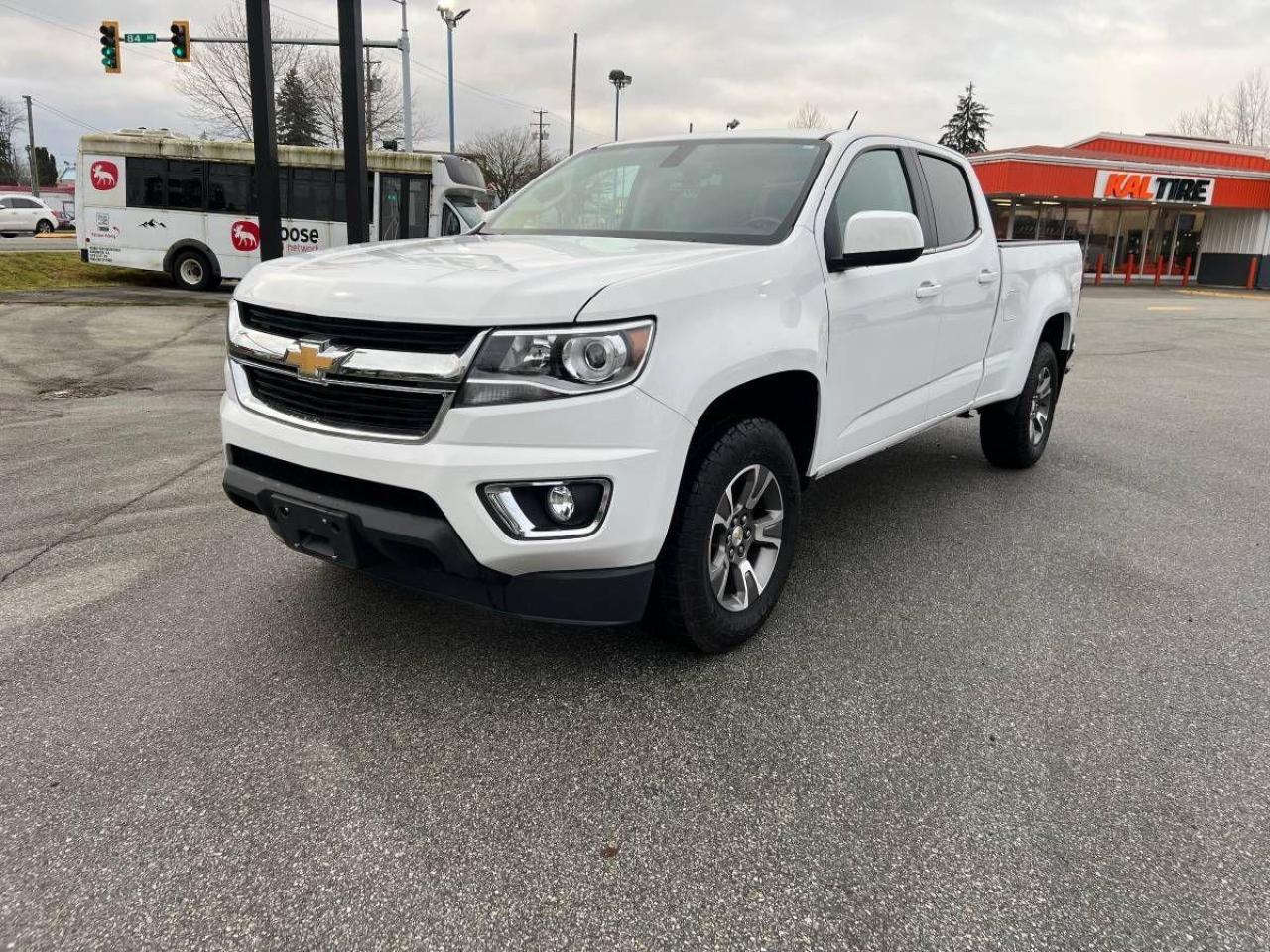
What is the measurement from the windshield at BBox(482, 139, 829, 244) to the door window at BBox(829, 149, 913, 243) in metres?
0.16

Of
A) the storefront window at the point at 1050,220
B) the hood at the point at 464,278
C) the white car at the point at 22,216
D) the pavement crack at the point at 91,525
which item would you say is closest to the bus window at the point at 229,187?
the pavement crack at the point at 91,525

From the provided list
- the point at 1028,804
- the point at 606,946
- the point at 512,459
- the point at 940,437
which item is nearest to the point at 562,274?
the point at 512,459

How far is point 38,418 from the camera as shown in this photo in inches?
270

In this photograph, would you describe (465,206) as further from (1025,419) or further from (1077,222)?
(1077,222)

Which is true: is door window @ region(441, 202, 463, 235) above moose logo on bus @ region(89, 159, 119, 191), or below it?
below

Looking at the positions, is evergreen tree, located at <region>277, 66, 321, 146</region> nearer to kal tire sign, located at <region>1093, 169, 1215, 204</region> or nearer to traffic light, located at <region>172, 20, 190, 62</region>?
traffic light, located at <region>172, 20, 190, 62</region>

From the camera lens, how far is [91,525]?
4453mm

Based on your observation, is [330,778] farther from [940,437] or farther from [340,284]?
[940,437]

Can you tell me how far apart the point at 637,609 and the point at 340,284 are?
133 cm

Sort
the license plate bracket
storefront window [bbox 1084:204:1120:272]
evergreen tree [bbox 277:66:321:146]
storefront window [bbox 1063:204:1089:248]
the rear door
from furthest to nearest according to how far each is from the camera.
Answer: evergreen tree [bbox 277:66:321:146] < storefront window [bbox 1084:204:1120:272] < storefront window [bbox 1063:204:1089:248] < the rear door < the license plate bracket

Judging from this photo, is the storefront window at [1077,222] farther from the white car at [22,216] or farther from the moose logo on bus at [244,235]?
the white car at [22,216]

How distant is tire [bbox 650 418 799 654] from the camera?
281 cm

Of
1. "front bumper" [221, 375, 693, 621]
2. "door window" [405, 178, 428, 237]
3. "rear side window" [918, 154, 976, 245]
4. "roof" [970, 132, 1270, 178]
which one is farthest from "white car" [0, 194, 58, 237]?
"front bumper" [221, 375, 693, 621]

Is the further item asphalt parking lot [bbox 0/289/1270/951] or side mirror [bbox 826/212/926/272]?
side mirror [bbox 826/212/926/272]
